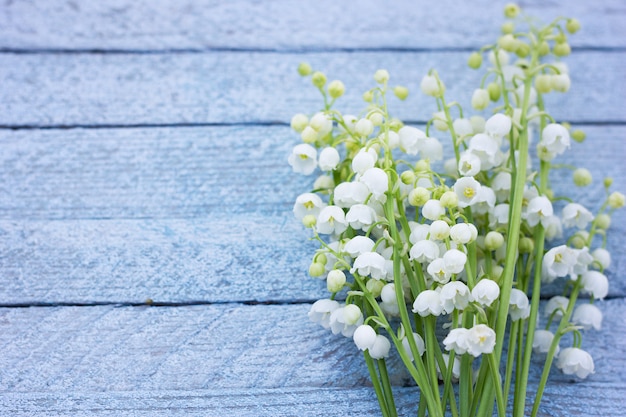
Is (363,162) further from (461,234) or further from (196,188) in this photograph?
(196,188)

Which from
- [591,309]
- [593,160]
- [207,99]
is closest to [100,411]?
[207,99]

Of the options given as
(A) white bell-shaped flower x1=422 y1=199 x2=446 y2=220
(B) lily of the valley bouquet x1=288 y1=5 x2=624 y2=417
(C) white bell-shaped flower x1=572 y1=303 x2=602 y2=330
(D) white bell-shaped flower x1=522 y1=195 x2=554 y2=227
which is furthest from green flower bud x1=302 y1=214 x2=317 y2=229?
(C) white bell-shaped flower x1=572 y1=303 x2=602 y2=330

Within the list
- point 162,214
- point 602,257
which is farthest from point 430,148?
point 162,214

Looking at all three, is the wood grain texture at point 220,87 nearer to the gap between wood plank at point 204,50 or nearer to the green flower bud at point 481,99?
the gap between wood plank at point 204,50

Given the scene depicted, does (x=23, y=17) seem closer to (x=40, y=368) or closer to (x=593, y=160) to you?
(x=40, y=368)

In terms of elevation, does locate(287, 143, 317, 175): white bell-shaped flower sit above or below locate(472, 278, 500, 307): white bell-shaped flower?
above

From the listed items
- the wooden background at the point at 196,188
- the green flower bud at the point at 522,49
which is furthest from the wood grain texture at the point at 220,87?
the green flower bud at the point at 522,49

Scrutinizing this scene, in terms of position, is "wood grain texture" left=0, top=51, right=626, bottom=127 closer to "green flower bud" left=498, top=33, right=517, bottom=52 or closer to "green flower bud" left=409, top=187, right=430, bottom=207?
"green flower bud" left=498, top=33, right=517, bottom=52
